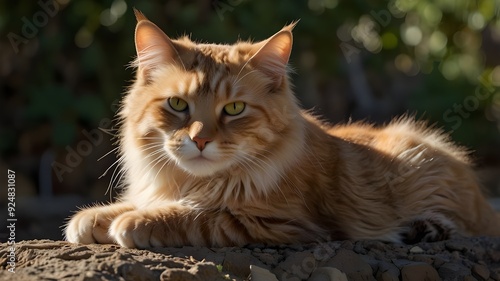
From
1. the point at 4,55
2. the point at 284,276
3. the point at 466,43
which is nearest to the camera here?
the point at 284,276

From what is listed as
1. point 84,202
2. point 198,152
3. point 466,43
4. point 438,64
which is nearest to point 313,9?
point 438,64

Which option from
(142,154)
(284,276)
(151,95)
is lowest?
(284,276)

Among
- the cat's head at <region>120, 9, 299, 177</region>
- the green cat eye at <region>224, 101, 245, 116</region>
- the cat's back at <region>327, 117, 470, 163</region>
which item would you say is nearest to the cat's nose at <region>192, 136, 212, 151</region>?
the cat's head at <region>120, 9, 299, 177</region>

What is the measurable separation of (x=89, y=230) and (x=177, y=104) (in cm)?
70

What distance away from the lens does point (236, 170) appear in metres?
3.49

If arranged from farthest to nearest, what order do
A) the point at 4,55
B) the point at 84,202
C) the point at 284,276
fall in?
the point at 4,55 < the point at 84,202 < the point at 284,276

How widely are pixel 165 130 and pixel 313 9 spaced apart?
423 cm

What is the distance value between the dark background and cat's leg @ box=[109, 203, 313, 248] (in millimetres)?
2481

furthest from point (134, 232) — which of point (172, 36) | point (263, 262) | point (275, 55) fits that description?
point (172, 36)

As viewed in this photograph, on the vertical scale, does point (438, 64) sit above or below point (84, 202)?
above

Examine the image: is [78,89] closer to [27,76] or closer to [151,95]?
[27,76]

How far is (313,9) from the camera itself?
7.33 metres

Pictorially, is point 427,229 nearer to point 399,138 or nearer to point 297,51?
point 399,138

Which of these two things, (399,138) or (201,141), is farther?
(399,138)
